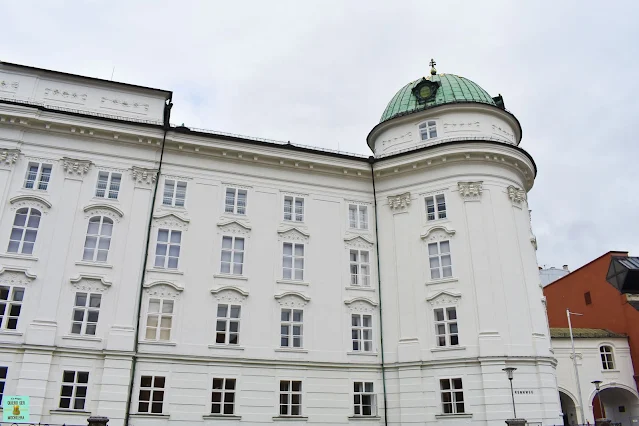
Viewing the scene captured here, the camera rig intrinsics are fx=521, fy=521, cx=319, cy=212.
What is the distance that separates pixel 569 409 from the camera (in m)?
41.7

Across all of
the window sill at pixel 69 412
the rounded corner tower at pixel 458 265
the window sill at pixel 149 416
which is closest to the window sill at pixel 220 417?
the window sill at pixel 149 416

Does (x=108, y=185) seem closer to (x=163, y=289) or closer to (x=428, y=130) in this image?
(x=163, y=289)

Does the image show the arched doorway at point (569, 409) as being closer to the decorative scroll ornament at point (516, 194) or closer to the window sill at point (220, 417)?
the decorative scroll ornament at point (516, 194)

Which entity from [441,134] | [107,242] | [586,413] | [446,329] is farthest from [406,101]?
[586,413]

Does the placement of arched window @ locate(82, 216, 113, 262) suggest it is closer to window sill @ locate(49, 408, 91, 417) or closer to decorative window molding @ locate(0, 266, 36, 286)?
decorative window molding @ locate(0, 266, 36, 286)

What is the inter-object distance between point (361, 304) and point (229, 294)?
8.01 meters

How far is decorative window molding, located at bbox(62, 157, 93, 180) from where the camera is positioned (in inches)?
1145

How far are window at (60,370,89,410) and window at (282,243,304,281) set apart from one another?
465 inches

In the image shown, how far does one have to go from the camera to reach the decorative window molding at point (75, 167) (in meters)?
29.1

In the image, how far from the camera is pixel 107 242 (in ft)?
94.2

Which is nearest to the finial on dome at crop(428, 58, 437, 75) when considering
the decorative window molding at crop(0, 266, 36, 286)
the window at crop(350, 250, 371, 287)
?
the window at crop(350, 250, 371, 287)

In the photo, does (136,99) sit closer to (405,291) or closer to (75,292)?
(75,292)

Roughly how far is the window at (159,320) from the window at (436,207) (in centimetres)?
1646

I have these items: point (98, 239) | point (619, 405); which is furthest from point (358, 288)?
point (619, 405)
